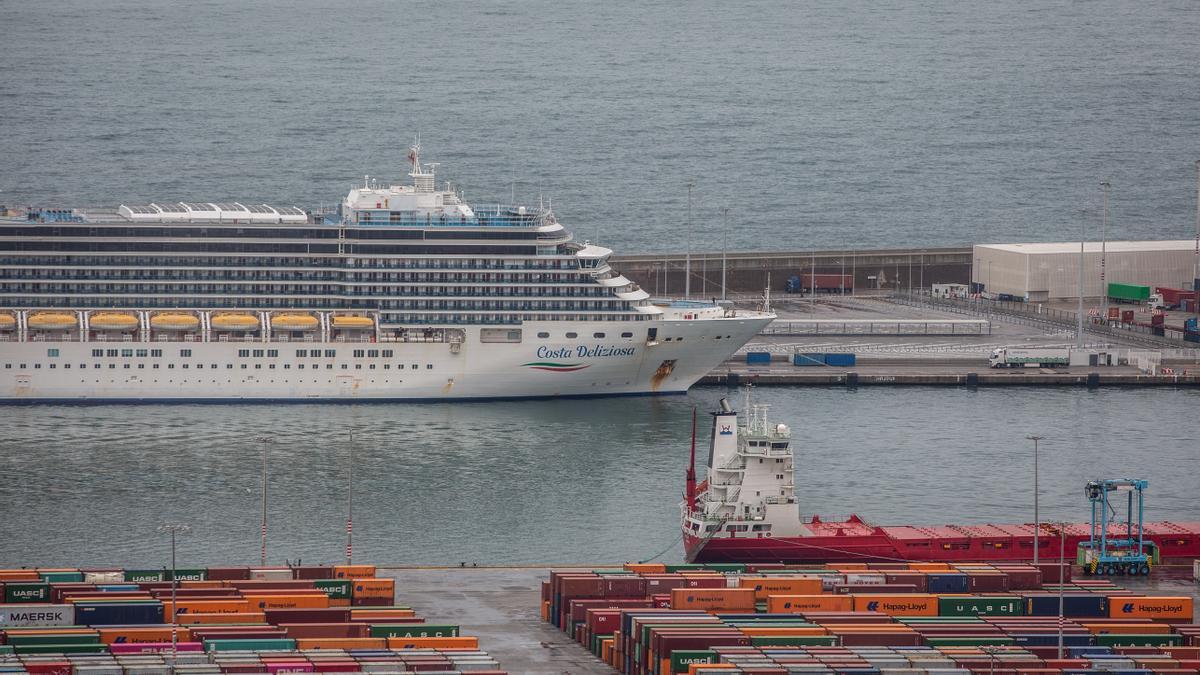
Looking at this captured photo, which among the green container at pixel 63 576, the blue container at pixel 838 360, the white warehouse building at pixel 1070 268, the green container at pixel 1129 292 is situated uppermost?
the white warehouse building at pixel 1070 268

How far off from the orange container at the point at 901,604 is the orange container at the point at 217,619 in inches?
496

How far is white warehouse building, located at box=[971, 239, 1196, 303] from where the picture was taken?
112938 mm

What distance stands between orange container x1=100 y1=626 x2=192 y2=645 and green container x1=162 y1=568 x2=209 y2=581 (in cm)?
587

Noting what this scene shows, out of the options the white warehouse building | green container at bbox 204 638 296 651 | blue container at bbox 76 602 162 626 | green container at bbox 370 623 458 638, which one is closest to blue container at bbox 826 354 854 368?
the white warehouse building

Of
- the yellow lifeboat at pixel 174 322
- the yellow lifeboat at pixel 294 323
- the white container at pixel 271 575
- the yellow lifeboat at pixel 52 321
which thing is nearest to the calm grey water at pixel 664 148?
the yellow lifeboat at pixel 294 323

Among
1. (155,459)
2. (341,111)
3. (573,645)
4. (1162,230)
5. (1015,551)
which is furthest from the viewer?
(341,111)

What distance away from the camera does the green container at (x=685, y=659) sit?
5025 cm

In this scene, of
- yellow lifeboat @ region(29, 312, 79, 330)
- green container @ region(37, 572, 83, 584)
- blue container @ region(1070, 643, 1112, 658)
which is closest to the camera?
blue container @ region(1070, 643, 1112, 658)

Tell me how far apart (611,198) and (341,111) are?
38.7 m

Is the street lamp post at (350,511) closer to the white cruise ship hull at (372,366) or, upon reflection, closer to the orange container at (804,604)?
the white cruise ship hull at (372,366)

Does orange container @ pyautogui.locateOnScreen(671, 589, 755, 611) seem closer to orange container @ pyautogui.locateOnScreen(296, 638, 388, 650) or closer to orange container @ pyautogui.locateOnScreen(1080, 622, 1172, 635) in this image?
orange container @ pyautogui.locateOnScreen(296, 638, 388, 650)

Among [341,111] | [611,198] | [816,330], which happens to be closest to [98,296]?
[816,330]

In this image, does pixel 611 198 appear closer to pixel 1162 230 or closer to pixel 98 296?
pixel 1162 230

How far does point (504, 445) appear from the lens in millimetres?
82312
